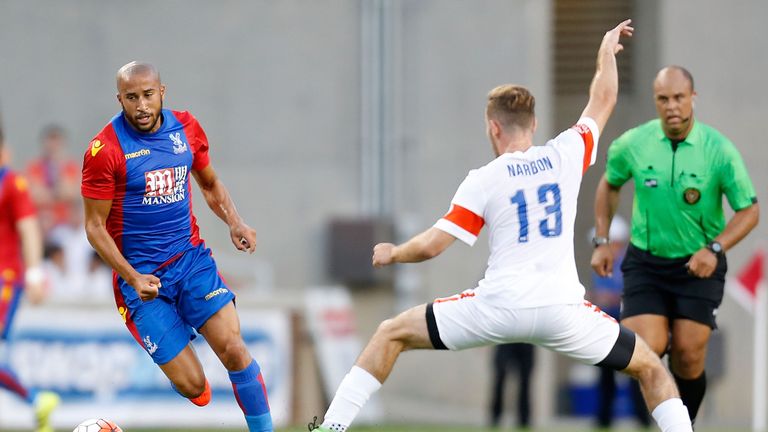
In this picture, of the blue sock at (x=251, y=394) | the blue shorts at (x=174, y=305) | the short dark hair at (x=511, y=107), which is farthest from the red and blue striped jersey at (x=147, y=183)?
the short dark hair at (x=511, y=107)

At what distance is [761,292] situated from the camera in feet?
52.4

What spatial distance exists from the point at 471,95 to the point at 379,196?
179 cm

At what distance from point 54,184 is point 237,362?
30.2ft

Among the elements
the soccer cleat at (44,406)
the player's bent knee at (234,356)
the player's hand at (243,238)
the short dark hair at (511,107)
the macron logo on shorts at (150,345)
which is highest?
the short dark hair at (511,107)

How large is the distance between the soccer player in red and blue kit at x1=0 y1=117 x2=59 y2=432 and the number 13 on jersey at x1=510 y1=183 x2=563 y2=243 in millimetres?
4938

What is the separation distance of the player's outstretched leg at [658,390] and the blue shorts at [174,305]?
8.09 feet

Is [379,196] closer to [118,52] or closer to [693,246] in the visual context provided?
[118,52]

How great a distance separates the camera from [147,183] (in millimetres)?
8273

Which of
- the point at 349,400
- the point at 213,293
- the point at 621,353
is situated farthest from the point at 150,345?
the point at 621,353

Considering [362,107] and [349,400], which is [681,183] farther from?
[362,107]

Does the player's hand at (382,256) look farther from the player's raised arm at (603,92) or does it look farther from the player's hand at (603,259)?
the player's hand at (603,259)

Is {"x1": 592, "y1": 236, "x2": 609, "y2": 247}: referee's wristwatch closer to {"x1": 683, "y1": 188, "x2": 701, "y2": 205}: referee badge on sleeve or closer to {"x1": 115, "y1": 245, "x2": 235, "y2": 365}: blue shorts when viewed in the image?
{"x1": 683, "y1": 188, "x2": 701, "y2": 205}: referee badge on sleeve

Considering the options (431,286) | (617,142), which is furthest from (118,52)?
(617,142)

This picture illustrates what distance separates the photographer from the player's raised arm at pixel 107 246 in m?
8.06
